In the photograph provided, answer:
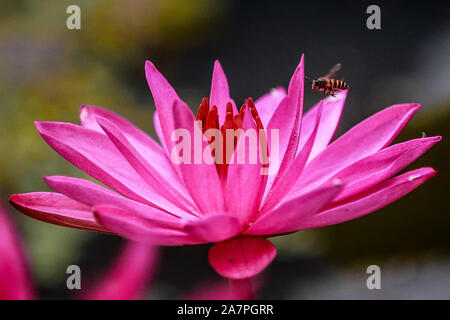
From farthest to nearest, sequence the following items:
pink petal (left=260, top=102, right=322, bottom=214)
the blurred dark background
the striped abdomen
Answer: the blurred dark background → the striped abdomen → pink petal (left=260, top=102, right=322, bottom=214)

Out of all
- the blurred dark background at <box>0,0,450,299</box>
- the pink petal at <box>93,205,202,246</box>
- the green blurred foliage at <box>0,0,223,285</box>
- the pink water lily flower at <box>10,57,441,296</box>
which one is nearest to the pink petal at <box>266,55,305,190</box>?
the pink water lily flower at <box>10,57,441,296</box>

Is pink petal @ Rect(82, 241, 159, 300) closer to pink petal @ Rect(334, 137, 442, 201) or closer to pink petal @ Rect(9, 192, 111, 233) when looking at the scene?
pink petal @ Rect(9, 192, 111, 233)

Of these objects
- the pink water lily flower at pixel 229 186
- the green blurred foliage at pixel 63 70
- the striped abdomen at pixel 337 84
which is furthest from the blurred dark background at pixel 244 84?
the pink water lily flower at pixel 229 186

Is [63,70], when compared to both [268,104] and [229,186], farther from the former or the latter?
[229,186]

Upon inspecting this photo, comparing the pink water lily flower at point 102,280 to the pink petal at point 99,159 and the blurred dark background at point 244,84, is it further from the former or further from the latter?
the blurred dark background at point 244,84

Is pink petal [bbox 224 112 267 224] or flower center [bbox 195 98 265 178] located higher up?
flower center [bbox 195 98 265 178]

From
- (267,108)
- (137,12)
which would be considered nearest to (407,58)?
(137,12)
